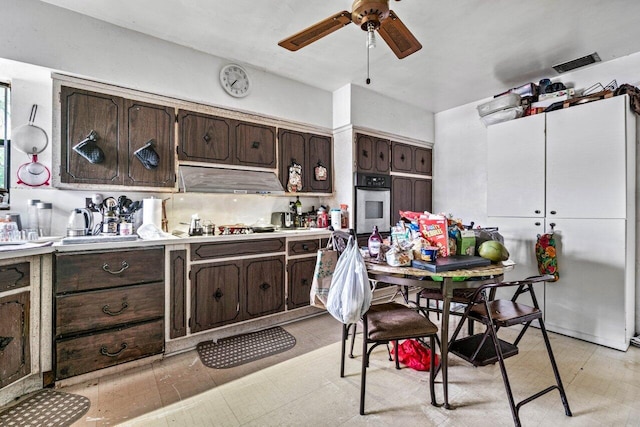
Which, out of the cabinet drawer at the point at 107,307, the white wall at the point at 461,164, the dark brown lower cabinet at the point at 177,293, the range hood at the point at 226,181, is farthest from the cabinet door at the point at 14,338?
Result: the white wall at the point at 461,164

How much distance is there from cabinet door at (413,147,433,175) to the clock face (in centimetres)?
266

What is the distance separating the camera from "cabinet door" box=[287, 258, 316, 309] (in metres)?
3.12

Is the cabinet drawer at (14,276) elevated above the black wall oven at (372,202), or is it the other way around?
the black wall oven at (372,202)

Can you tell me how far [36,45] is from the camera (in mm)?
2236

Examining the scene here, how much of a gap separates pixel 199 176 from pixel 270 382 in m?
1.90

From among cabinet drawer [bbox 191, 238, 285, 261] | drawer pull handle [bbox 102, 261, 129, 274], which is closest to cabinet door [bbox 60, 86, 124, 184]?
drawer pull handle [bbox 102, 261, 129, 274]

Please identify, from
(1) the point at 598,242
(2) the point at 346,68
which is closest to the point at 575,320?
(1) the point at 598,242

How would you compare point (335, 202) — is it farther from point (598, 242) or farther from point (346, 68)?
point (598, 242)

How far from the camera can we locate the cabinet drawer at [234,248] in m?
2.56

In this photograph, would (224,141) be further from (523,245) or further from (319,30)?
(523,245)

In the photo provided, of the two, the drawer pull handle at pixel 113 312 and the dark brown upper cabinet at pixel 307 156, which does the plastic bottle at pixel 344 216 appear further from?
the drawer pull handle at pixel 113 312

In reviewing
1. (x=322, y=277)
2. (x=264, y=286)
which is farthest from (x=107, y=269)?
(x=322, y=277)

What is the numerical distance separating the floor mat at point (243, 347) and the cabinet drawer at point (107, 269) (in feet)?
2.49

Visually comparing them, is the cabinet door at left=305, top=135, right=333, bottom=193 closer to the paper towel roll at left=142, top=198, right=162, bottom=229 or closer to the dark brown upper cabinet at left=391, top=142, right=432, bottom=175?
the dark brown upper cabinet at left=391, top=142, right=432, bottom=175
